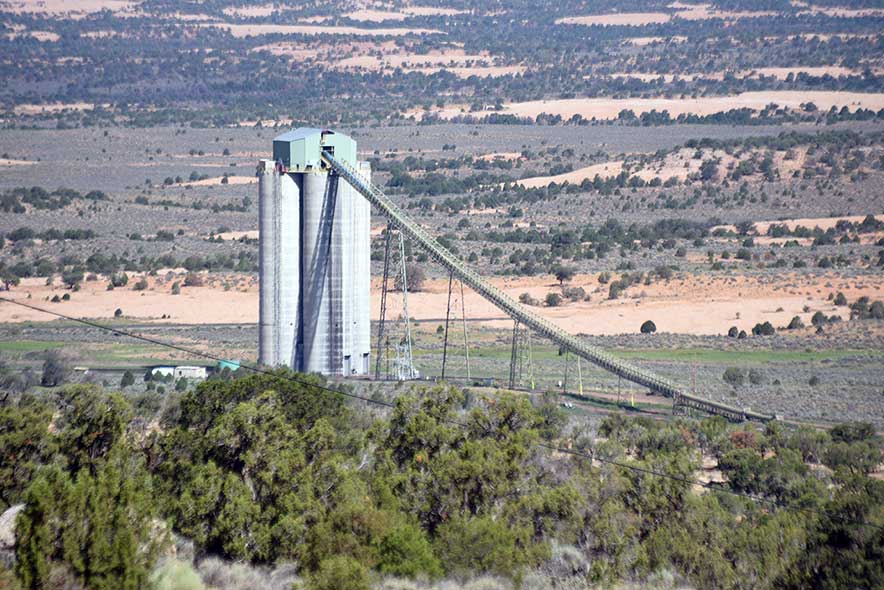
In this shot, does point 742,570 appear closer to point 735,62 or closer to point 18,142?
point 18,142

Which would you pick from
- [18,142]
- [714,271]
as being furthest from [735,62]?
[714,271]

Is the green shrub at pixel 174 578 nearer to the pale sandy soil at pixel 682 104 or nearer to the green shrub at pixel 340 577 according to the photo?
the green shrub at pixel 340 577

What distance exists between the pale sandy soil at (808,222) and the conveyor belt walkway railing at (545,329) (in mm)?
43290

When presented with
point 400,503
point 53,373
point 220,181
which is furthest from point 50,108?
point 400,503

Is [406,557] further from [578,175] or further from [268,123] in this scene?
[268,123]

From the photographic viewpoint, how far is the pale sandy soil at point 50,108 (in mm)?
153875

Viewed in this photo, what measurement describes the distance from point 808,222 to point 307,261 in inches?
2035

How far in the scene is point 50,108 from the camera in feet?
518

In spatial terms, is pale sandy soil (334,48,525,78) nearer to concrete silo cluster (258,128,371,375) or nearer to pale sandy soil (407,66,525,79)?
pale sandy soil (407,66,525,79)

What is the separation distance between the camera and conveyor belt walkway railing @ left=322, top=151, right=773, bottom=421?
42.3 meters

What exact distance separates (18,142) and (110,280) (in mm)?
63232

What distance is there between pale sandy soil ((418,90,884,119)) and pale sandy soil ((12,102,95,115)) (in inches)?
1341

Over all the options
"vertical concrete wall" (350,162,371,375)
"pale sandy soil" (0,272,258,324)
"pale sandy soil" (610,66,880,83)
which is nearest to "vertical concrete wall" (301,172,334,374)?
"vertical concrete wall" (350,162,371,375)

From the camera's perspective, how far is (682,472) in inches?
1115
